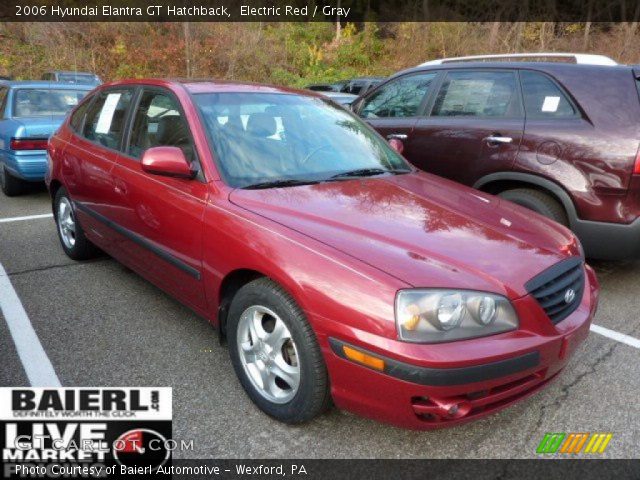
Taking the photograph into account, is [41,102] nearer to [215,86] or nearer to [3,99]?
[3,99]

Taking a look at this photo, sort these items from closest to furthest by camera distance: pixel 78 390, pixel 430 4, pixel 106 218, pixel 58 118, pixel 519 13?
pixel 78 390
pixel 106 218
pixel 58 118
pixel 519 13
pixel 430 4

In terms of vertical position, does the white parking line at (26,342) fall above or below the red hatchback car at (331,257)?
below

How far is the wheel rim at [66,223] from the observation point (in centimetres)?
445

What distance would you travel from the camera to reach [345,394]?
2.12 meters

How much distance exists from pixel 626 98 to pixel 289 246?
3080mm

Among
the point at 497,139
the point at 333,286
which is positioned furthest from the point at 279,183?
the point at 497,139

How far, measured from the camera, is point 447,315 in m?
2.00

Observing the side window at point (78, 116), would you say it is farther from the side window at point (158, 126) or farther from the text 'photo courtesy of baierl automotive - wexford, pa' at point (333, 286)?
the side window at point (158, 126)

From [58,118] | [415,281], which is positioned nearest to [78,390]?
[415,281]

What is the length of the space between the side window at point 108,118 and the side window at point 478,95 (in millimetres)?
2801

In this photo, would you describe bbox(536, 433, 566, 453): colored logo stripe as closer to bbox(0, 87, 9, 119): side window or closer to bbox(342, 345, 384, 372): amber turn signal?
bbox(342, 345, 384, 372): amber turn signal

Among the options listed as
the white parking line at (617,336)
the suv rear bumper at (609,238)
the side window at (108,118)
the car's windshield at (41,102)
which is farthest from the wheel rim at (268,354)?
the car's windshield at (41,102)

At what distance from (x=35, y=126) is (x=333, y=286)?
5734 mm

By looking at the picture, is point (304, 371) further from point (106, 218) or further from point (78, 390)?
point (106, 218)
